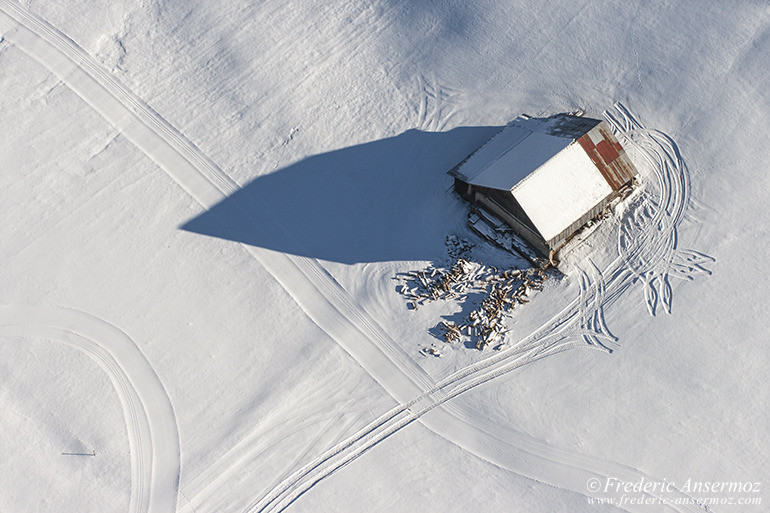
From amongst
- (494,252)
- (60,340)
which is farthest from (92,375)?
(494,252)

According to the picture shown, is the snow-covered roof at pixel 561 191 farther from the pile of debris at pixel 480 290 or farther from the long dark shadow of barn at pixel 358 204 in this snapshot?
the long dark shadow of barn at pixel 358 204

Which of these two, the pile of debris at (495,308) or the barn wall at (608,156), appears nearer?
the barn wall at (608,156)

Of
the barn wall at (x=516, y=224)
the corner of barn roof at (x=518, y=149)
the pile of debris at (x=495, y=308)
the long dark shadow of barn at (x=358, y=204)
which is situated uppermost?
the long dark shadow of barn at (x=358, y=204)

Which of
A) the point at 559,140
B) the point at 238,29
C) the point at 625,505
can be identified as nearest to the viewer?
the point at 559,140

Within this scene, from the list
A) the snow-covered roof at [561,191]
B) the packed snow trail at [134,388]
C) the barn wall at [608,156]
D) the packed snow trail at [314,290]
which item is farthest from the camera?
the packed snow trail at [314,290]

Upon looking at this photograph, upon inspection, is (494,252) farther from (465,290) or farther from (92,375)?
(92,375)

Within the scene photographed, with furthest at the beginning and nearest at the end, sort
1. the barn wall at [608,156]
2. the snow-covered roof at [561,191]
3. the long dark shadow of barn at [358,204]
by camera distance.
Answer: the long dark shadow of barn at [358,204]
the barn wall at [608,156]
the snow-covered roof at [561,191]

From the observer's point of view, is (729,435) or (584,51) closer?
(729,435)

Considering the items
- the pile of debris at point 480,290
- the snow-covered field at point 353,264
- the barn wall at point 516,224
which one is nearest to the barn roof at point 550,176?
the barn wall at point 516,224
